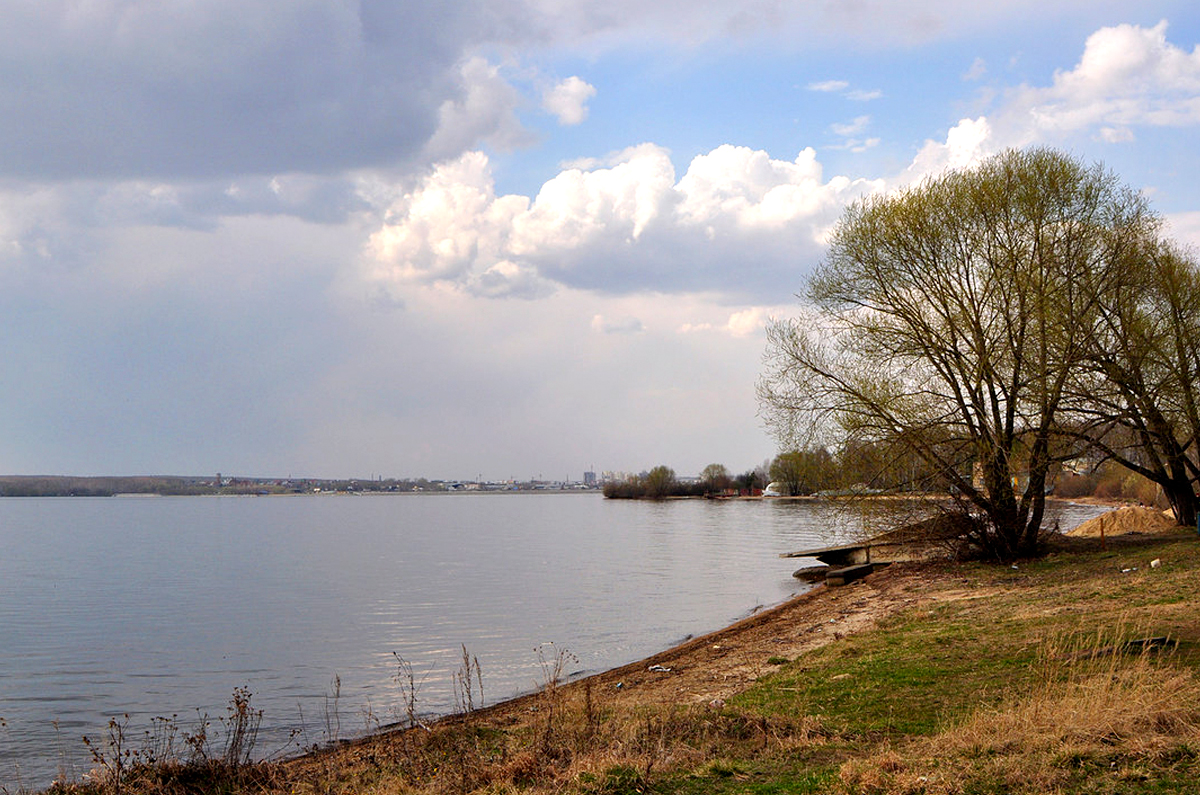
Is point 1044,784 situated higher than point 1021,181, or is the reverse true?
point 1021,181

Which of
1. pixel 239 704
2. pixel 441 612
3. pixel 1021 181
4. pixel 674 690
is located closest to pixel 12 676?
pixel 441 612

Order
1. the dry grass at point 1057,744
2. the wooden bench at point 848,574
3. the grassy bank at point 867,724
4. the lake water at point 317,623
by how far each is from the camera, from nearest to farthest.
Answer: the dry grass at point 1057,744, the grassy bank at point 867,724, the lake water at point 317,623, the wooden bench at point 848,574

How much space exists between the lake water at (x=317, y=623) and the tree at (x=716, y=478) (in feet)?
440

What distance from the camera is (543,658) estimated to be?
21375 millimetres

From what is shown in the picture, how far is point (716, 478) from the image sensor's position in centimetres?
19450

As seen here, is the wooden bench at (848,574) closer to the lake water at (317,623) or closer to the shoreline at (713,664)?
the lake water at (317,623)

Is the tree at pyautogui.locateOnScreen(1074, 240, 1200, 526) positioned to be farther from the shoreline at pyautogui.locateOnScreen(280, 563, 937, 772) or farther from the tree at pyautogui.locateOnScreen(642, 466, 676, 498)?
the tree at pyautogui.locateOnScreen(642, 466, 676, 498)

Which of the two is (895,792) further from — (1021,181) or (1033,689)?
(1021,181)

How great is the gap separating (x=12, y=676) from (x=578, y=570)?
1005 inches

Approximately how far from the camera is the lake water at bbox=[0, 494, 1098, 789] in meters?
17.0

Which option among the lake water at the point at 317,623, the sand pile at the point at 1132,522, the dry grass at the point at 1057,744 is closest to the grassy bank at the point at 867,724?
the dry grass at the point at 1057,744

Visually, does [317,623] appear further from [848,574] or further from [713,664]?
[848,574]

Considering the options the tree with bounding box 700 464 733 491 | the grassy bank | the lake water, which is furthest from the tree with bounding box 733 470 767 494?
the grassy bank

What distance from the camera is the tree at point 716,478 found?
192m
